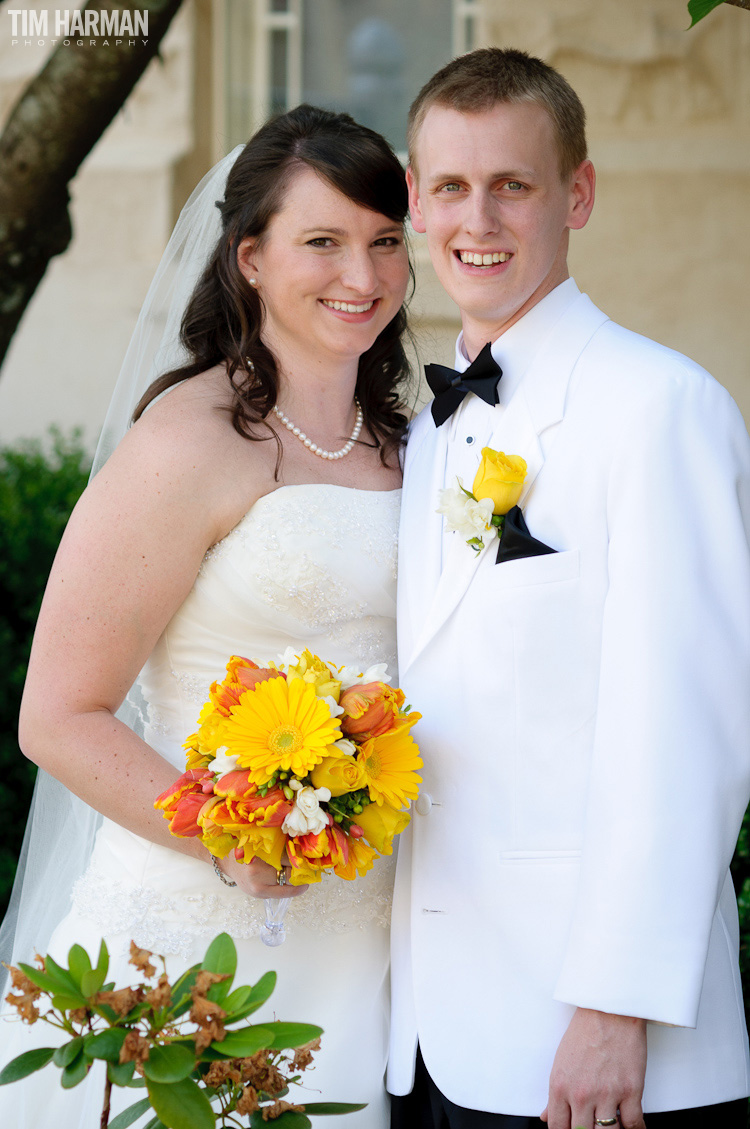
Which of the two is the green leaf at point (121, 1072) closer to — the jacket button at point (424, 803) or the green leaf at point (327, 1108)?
the green leaf at point (327, 1108)

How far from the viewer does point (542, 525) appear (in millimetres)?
2131

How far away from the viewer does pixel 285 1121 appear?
1407mm

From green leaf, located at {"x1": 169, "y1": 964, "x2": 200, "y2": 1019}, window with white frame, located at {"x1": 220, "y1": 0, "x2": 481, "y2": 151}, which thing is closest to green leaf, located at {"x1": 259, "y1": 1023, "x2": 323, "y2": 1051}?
green leaf, located at {"x1": 169, "y1": 964, "x2": 200, "y2": 1019}

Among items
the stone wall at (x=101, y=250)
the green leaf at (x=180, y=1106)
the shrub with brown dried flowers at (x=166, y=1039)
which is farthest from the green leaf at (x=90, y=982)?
the stone wall at (x=101, y=250)

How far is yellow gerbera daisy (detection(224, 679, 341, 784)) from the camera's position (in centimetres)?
184

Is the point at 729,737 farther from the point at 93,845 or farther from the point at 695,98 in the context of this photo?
the point at 695,98

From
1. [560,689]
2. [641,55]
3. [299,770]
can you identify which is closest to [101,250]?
[641,55]

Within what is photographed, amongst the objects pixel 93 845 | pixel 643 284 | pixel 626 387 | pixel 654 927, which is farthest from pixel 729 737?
pixel 643 284

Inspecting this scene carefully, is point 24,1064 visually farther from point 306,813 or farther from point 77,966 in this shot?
point 306,813

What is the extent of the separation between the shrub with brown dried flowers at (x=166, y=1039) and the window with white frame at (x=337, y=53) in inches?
235

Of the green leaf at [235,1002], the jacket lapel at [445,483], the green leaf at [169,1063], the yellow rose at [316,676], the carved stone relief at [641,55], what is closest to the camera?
the green leaf at [169,1063]

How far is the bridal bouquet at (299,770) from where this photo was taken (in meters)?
1.86

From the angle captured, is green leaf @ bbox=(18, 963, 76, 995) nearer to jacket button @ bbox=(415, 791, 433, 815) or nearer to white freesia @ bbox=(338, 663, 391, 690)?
white freesia @ bbox=(338, 663, 391, 690)

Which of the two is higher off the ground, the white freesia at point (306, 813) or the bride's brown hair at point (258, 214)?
the bride's brown hair at point (258, 214)
